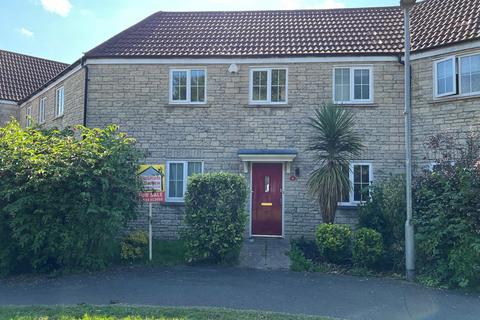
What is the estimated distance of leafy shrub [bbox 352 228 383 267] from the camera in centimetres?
905

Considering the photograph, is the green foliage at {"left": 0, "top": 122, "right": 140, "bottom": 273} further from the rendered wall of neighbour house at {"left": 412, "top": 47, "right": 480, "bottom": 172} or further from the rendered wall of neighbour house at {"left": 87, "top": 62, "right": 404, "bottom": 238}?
the rendered wall of neighbour house at {"left": 412, "top": 47, "right": 480, "bottom": 172}

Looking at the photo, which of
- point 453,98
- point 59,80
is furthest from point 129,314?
point 59,80

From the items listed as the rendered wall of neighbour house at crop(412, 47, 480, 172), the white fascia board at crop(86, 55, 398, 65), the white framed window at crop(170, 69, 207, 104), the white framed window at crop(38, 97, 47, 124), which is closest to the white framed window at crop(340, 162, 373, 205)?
the rendered wall of neighbour house at crop(412, 47, 480, 172)

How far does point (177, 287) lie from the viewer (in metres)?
7.46

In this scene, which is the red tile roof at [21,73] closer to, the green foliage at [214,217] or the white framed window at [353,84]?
the green foliage at [214,217]

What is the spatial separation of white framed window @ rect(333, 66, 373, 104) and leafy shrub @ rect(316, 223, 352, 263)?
14.7 feet

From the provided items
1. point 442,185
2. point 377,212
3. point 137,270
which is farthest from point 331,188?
point 137,270

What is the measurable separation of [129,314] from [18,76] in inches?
841

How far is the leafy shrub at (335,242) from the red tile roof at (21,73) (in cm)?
1871

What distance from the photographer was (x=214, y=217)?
921cm

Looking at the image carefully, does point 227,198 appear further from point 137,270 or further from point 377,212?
point 377,212

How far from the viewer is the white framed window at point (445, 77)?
1108cm

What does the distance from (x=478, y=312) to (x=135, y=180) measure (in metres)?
7.03

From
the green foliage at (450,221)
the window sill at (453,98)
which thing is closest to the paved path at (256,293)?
the green foliage at (450,221)
